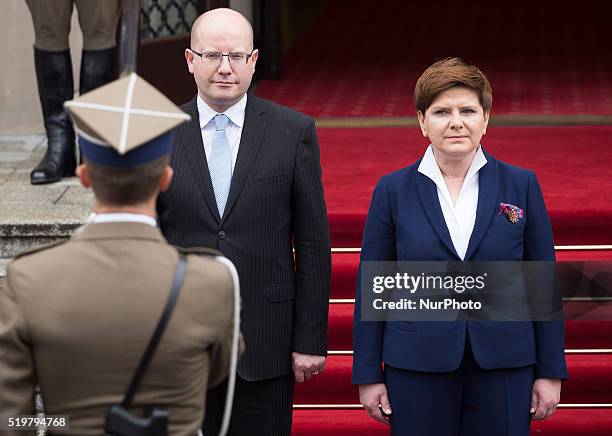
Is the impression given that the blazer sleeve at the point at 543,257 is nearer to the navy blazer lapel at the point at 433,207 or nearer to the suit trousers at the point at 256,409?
the navy blazer lapel at the point at 433,207

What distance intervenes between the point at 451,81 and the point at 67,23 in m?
2.27

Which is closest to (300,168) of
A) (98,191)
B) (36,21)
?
(98,191)

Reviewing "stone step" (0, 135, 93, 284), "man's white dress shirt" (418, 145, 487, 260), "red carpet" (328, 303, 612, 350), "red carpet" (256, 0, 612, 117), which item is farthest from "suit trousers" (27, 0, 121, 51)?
"red carpet" (256, 0, 612, 117)

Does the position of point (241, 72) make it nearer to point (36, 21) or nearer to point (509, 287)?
point (509, 287)

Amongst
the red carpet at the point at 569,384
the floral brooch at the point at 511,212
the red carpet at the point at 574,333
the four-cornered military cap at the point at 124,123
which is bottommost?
the red carpet at the point at 569,384

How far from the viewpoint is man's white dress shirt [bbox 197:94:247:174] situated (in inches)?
124

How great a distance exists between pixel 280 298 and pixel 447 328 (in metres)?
0.44

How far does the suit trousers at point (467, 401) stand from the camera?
2.94 m

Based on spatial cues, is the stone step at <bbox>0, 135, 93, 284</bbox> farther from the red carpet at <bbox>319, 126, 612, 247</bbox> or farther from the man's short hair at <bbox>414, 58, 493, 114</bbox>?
the man's short hair at <bbox>414, 58, 493, 114</bbox>

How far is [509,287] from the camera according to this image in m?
2.95

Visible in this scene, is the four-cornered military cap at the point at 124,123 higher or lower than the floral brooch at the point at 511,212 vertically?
higher

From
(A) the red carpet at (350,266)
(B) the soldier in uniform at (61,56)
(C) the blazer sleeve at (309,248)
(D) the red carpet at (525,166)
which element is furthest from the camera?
(B) the soldier in uniform at (61,56)

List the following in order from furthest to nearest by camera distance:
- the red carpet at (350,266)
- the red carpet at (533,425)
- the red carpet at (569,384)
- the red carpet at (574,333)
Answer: the red carpet at (350,266)
the red carpet at (574,333)
the red carpet at (569,384)
the red carpet at (533,425)

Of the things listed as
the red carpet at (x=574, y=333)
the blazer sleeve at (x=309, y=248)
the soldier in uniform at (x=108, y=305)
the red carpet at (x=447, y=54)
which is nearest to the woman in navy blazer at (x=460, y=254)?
the blazer sleeve at (x=309, y=248)
